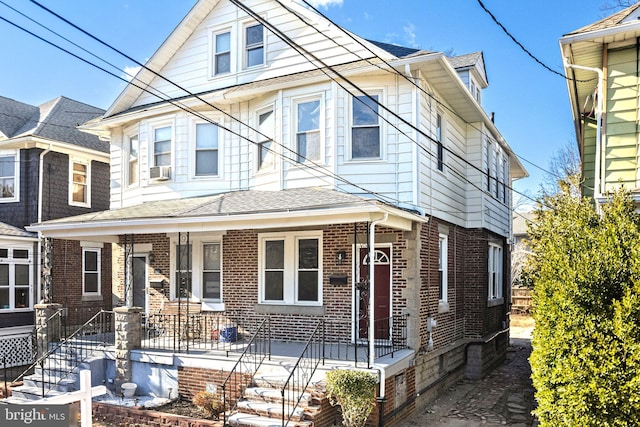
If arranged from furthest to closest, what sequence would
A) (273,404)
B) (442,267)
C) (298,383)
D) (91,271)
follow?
1. (91,271)
2. (442,267)
3. (298,383)
4. (273,404)

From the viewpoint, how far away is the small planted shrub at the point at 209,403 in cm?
939

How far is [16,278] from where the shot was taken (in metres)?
16.9

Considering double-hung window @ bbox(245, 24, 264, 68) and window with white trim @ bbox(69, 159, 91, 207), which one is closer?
double-hung window @ bbox(245, 24, 264, 68)

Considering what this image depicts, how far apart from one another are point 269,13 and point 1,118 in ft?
37.2

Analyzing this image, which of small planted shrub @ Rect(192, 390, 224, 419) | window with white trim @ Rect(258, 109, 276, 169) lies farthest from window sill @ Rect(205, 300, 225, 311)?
window with white trim @ Rect(258, 109, 276, 169)

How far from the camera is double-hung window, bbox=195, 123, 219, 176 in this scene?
46.3 feet

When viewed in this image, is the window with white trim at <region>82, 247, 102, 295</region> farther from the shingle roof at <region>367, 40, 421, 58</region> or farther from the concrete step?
the shingle roof at <region>367, 40, 421, 58</region>

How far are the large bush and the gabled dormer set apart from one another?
33.7 feet

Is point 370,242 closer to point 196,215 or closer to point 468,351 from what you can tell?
point 196,215

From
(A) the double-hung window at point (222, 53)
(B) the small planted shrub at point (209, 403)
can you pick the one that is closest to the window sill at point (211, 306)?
(B) the small planted shrub at point (209, 403)

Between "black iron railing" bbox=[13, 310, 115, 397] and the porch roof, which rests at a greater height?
the porch roof

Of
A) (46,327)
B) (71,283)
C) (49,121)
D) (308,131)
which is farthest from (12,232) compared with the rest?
(308,131)

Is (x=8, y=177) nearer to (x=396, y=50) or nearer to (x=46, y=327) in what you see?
(x=46, y=327)

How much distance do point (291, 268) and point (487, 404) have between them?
5.47 m
